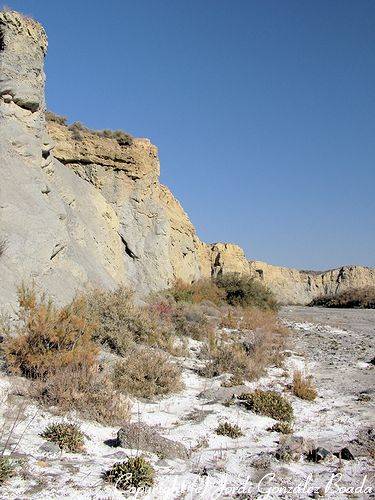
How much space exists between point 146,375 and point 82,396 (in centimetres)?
202

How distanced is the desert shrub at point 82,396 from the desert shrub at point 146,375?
94 centimetres

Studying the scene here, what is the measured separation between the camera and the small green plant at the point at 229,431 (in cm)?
667

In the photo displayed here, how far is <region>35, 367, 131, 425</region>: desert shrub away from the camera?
6477 mm

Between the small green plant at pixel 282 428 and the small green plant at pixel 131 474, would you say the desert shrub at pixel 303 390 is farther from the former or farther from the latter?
the small green plant at pixel 131 474

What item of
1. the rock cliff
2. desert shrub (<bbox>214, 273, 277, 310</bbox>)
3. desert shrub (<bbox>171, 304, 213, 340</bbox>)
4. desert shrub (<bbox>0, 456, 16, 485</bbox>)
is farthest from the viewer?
desert shrub (<bbox>214, 273, 277, 310</bbox>)

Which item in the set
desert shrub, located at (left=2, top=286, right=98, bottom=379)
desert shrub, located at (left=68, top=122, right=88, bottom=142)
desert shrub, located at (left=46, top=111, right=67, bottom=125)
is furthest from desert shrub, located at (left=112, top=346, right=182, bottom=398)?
desert shrub, located at (left=46, top=111, right=67, bottom=125)

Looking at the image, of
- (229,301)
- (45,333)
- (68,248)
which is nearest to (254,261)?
(229,301)

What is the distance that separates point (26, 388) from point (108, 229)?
16440 millimetres

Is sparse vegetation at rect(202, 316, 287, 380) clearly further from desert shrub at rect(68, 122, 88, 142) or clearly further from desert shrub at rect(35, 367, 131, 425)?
desert shrub at rect(68, 122, 88, 142)

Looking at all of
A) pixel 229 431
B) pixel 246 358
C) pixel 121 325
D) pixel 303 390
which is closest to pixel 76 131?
pixel 121 325

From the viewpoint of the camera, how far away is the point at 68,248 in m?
14.7

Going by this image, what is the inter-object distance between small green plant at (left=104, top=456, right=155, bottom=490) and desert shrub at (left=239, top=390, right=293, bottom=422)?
10.9ft

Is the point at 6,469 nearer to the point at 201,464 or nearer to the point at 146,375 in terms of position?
the point at 201,464

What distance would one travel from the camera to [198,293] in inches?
942
